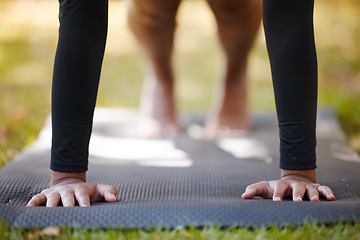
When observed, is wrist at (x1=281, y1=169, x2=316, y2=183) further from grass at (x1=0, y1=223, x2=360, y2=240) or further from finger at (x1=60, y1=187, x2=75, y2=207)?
finger at (x1=60, y1=187, x2=75, y2=207)

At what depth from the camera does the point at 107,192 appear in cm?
132

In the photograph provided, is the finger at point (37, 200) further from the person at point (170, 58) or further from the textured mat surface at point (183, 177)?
the person at point (170, 58)

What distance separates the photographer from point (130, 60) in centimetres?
432

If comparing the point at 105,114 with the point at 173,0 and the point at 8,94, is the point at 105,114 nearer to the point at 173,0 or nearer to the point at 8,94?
→ the point at 173,0

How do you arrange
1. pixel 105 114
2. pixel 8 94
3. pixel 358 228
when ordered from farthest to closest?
pixel 8 94 < pixel 105 114 < pixel 358 228

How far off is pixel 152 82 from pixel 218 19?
1.57 ft

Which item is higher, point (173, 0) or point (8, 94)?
Answer: point (173, 0)

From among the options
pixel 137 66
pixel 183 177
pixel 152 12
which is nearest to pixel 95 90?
pixel 183 177

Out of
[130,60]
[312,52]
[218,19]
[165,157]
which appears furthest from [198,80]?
[312,52]

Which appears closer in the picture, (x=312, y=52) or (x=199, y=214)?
(x=199, y=214)

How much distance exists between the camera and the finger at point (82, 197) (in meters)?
1.24

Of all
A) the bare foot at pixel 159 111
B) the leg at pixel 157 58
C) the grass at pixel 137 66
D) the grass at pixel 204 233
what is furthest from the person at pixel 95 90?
the bare foot at pixel 159 111

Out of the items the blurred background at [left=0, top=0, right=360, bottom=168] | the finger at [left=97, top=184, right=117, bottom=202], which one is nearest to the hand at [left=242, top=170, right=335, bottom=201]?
the finger at [left=97, top=184, right=117, bottom=202]

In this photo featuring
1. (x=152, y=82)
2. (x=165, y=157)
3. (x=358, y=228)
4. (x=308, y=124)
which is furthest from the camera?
(x=152, y=82)
